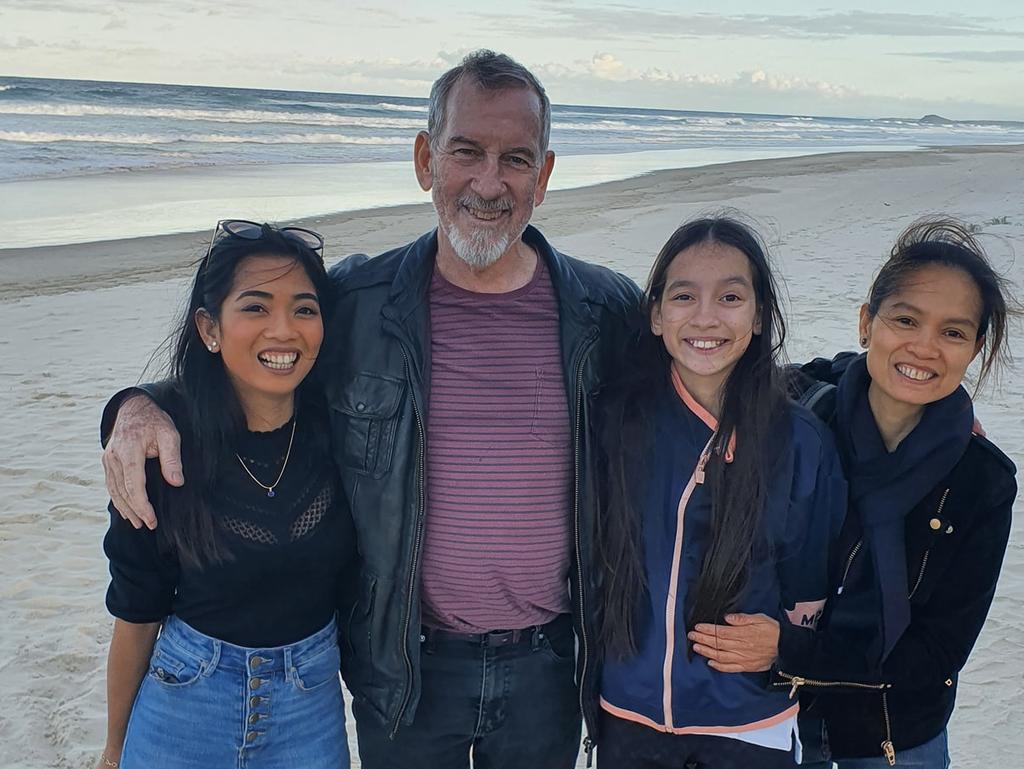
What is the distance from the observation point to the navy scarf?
2303mm

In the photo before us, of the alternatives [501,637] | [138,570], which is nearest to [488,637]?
[501,637]

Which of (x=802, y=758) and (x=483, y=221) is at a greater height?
(x=483, y=221)

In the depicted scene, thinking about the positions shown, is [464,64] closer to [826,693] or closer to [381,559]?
[381,559]

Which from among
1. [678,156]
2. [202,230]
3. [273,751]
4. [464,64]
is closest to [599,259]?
[202,230]

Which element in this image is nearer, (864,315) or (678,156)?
(864,315)

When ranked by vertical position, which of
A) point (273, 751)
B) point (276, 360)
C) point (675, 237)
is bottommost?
point (273, 751)

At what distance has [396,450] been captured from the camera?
8.49 feet

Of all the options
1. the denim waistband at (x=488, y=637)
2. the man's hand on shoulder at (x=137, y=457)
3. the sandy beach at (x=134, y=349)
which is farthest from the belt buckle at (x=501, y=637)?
the sandy beach at (x=134, y=349)

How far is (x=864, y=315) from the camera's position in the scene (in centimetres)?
261

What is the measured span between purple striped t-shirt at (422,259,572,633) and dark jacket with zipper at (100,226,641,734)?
0.04 metres

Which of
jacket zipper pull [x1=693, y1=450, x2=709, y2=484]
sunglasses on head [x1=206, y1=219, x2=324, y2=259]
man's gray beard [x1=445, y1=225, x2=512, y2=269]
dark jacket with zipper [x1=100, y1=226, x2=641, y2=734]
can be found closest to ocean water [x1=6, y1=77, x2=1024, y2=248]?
sunglasses on head [x1=206, y1=219, x2=324, y2=259]

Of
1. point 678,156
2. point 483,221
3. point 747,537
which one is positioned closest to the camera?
point 747,537

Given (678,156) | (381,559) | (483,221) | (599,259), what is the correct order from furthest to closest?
(678,156) < (599,259) < (483,221) < (381,559)

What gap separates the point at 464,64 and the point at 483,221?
514mm
